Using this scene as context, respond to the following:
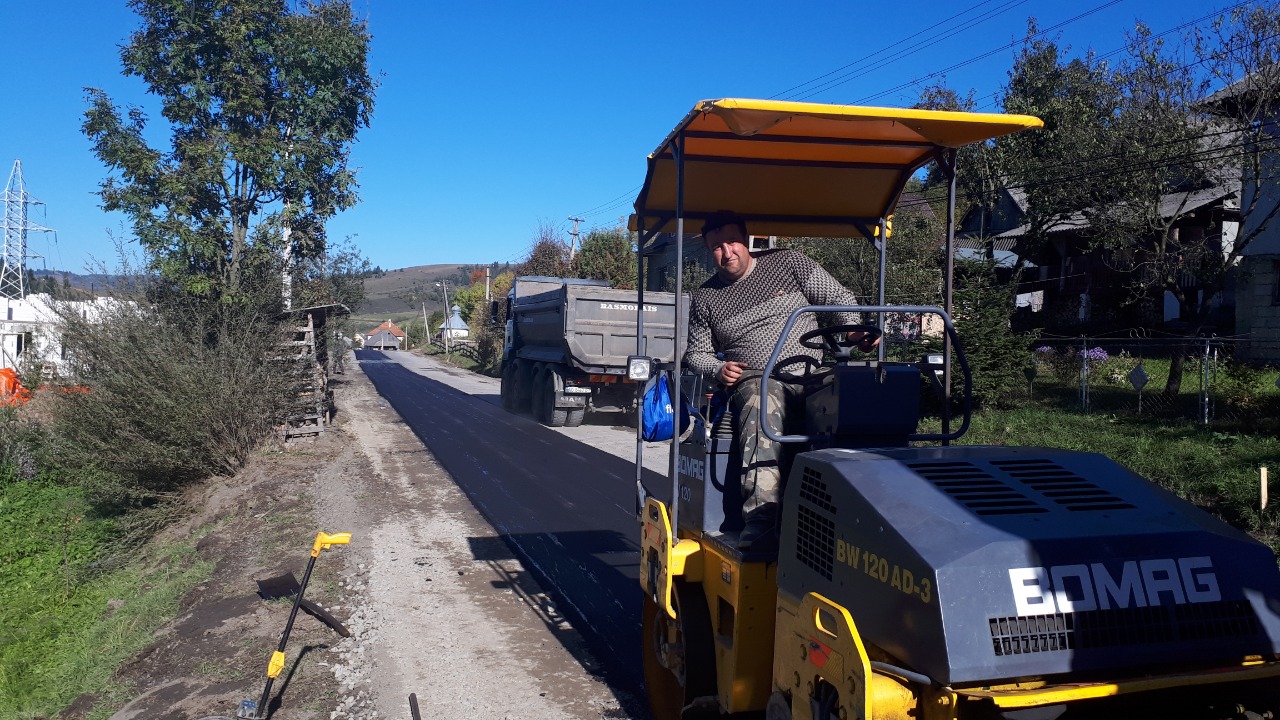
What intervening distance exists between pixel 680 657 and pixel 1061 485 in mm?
1940

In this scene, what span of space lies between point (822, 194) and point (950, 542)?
9.80 ft

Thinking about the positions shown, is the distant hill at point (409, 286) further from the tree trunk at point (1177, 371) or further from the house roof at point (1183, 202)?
the tree trunk at point (1177, 371)

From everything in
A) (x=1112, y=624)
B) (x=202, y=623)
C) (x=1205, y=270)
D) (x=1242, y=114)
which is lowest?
(x=202, y=623)

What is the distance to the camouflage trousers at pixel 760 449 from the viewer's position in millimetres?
3779

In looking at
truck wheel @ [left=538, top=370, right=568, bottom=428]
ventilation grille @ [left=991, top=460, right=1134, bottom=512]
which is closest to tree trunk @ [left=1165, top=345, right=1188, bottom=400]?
Answer: truck wheel @ [left=538, top=370, right=568, bottom=428]

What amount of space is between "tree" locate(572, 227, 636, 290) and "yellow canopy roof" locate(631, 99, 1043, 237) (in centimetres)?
2532

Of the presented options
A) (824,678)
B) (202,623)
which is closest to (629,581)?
(202,623)

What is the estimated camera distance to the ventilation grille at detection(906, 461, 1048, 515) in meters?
2.60

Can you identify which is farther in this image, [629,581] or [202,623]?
[629,581]

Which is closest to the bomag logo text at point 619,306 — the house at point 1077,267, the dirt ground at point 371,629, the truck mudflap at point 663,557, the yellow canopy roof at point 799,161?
the dirt ground at point 371,629

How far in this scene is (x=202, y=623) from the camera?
256 inches

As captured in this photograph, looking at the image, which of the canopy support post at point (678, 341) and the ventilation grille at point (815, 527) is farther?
the canopy support post at point (678, 341)

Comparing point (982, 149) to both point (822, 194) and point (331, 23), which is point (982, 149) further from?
point (822, 194)

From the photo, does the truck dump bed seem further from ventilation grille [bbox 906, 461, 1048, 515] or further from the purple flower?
ventilation grille [bbox 906, 461, 1048, 515]
